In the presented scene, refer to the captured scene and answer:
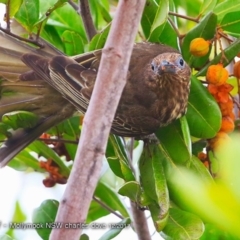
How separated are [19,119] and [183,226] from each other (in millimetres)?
615

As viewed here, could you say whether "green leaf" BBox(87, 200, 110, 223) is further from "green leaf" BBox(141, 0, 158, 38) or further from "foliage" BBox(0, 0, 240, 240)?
"green leaf" BBox(141, 0, 158, 38)

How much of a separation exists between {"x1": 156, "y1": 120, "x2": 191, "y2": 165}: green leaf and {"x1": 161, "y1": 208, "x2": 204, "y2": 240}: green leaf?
156mm

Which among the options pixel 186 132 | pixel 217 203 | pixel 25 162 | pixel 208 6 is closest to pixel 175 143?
pixel 186 132

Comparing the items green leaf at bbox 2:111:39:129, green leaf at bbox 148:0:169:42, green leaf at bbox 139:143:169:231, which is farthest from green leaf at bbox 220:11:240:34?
green leaf at bbox 2:111:39:129

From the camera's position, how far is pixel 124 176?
5.30ft

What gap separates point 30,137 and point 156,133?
433 mm

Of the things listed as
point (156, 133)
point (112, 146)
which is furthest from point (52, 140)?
point (156, 133)

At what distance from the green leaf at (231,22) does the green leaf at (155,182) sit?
442mm

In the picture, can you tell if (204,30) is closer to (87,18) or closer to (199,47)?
(199,47)

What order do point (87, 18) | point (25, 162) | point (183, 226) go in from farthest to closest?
1. point (25, 162)
2. point (87, 18)
3. point (183, 226)

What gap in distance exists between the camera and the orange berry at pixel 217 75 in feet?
5.25

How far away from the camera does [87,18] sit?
5.95ft

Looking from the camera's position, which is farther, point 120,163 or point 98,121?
point 120,163

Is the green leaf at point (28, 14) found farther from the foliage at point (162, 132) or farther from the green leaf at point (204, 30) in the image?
the green leaf at point (204, 30)
